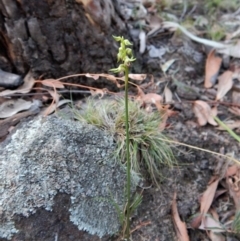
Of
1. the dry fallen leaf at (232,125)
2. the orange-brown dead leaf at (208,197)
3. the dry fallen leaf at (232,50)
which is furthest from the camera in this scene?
the dry fallen leaf at (232,50)

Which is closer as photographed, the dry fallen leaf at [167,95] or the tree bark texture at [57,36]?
the tree bark texture at [57,36]

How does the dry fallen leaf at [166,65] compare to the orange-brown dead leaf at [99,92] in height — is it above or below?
below

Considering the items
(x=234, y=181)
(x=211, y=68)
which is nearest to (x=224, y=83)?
(x=211, y=68)

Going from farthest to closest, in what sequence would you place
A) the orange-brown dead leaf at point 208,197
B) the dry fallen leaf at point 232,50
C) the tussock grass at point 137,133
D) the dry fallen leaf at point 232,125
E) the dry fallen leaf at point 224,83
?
the dry fallen leaf at point 232,50 < the dry fallen leaf at point 224,83 < the dry fallen leaf at point 232,125 < the orange-brown dead leaf at point 208,197 < the tussock grass at point 137,133

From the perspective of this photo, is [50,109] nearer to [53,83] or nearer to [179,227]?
[53,83]

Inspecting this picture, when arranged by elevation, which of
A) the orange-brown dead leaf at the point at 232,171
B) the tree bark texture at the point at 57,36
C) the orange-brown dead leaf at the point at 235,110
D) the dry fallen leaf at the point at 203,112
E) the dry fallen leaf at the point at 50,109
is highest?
the tree bark texture at the point at 57,36

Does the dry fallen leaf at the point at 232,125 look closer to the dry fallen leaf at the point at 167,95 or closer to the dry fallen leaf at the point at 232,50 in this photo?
the dry fallen leaf at the point at 167,95

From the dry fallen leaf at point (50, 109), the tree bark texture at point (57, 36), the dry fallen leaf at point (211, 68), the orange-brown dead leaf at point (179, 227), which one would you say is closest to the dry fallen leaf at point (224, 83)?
the dry fallen leaf at point (211, 68)
